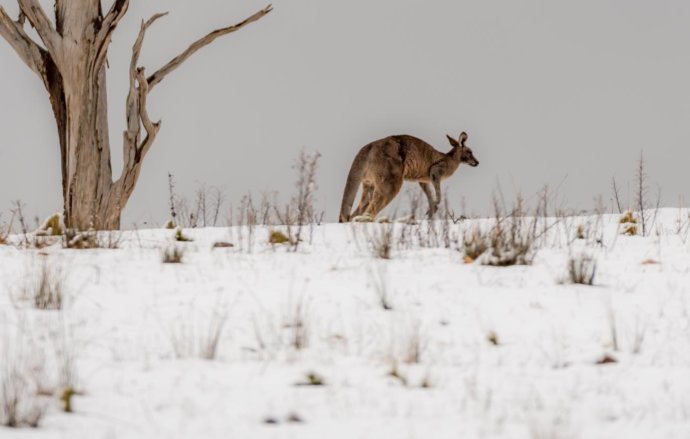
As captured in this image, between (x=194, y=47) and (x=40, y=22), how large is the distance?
2.26m

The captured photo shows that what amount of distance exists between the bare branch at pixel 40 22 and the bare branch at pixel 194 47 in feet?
4.96

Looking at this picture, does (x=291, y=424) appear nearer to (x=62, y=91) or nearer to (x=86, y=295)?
(x=86, y=295)

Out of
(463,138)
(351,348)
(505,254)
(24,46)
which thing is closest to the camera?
(351,348)

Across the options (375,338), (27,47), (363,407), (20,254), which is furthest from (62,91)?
(363,407)

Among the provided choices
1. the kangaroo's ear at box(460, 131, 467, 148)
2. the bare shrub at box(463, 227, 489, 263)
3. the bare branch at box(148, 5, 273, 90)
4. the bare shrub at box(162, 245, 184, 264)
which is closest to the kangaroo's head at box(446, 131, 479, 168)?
the kangaroo's ear at box(460, 131, 467, 148)

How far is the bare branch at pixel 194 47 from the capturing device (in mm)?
13852

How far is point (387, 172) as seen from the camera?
13953 millimetres

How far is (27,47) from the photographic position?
13.2 metres

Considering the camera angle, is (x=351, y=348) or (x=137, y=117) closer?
(x=351, y=348)

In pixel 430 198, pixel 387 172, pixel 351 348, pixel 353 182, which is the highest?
pixel 387 172

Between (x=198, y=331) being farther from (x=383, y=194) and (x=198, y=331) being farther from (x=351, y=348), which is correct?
(x=383, y=194)

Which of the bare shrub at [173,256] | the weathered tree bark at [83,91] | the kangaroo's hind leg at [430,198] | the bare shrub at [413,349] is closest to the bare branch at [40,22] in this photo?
the weathered tree bark at [83,91]

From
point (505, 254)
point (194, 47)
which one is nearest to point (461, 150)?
point (194, 47)

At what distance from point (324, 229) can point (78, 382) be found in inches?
218
